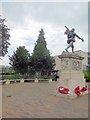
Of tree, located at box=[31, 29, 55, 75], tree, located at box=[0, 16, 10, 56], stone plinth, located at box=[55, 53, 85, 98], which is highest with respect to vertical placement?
tree, located at box=[0, 16, 10, 56]

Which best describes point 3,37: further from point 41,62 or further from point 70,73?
point 70,73

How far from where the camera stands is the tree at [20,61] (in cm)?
2973

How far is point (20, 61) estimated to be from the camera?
29.6 metres

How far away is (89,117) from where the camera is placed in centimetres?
553

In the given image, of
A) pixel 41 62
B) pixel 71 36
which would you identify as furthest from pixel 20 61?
pixel 71 36

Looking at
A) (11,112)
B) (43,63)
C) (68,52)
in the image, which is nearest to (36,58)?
(43,63)

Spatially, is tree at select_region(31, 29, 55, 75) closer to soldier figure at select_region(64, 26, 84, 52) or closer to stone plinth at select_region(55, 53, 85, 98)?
soldier figure at select_region(64, 26, 84, 52)

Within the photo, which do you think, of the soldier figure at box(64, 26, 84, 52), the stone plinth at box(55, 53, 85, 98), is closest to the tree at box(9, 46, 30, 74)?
the soldier figure at box(64, 26, 84, 52)

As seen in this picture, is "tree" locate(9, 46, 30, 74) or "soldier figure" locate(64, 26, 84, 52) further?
"tree" locate(9, 46, 30, 74)

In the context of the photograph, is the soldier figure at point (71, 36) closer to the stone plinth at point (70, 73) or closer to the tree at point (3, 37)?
the stone plinth at point (70, 73)

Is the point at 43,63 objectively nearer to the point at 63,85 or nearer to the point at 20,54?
the point at 20,54

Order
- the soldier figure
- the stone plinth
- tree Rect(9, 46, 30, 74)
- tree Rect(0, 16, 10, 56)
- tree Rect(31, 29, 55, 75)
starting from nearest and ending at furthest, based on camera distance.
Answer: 1. the stone plinth
2. the soldier figure
3. tree Rect(0, 16, 10, 56)
4. tree Rect(9, 46, 30, 74)
5. tree Rect(31, 29, 55, 75)

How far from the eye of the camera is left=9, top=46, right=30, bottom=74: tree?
2973cm

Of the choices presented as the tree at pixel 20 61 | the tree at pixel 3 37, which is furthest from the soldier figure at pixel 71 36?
the tree at pixel 20 61
